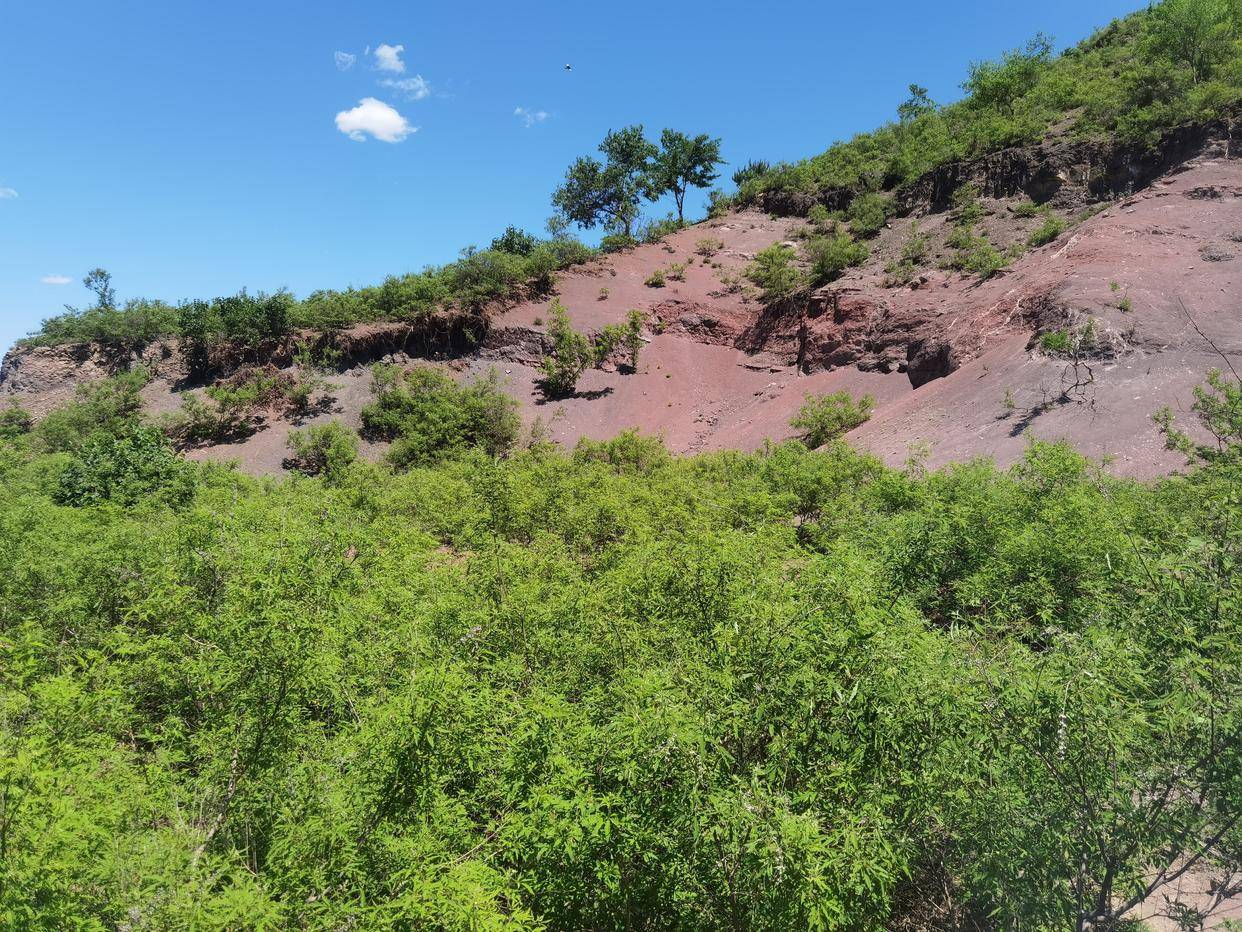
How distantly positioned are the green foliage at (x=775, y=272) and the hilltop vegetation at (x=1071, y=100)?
377 inches

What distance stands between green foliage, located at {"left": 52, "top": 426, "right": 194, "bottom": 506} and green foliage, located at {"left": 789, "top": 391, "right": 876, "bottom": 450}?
2265cm

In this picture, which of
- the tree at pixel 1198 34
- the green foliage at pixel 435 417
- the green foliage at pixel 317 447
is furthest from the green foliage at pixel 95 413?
the tree at pixel 1198 34

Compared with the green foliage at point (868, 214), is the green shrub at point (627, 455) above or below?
below

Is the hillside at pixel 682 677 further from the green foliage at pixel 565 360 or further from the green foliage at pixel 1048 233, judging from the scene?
the green foliage at pixel 565 360

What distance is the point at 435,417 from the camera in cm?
3030

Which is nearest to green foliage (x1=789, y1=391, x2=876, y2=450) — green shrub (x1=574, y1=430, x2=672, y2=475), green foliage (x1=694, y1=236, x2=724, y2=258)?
green shrub (x1=574, y1=430, x2=672, y2=475)

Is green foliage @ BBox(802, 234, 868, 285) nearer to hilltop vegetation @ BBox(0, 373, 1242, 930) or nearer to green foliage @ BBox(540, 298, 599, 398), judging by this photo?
green foliage @ BBox(540, 298, 599, 398)

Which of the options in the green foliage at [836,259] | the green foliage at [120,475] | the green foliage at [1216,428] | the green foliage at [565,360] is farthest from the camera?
the green foliage at [836,259]

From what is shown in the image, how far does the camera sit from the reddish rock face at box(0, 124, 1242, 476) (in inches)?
792

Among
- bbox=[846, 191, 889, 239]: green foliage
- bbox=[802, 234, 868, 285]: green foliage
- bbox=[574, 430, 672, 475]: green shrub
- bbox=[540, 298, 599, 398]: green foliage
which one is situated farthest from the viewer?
bbox=[846, 191, 889, 239]: green foliage

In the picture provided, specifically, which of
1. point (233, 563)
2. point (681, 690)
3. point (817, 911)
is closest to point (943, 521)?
point (681, 690)

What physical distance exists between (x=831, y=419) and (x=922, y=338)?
683cm

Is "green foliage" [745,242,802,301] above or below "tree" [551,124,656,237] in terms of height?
below

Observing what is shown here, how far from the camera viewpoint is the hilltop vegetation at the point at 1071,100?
102 feet
